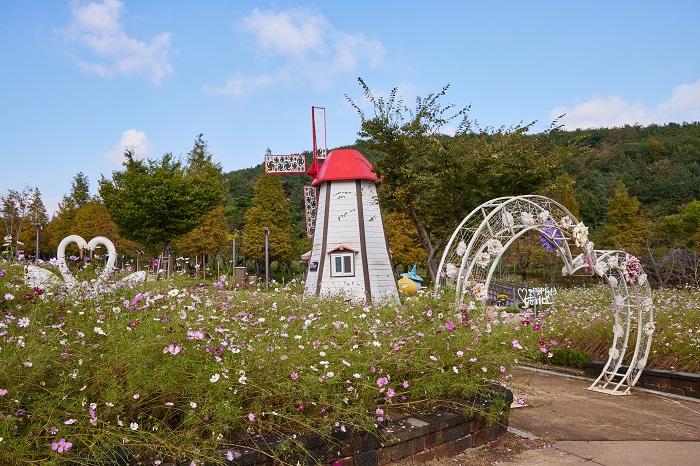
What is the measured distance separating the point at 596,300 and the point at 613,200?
26958 millimetres

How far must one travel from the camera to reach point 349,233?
1842 cm

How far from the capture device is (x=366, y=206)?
1869 centimetres

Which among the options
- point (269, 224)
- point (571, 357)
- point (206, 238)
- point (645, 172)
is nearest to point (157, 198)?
point (206, 238)

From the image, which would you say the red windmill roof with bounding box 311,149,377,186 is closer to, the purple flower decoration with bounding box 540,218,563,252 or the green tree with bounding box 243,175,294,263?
the purple flower decoration with bounding box 540,218,563,252

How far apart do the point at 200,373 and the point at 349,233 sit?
15290 millimetres

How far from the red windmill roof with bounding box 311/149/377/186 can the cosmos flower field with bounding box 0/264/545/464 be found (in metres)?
13.8

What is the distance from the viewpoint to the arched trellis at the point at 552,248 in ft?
19.2

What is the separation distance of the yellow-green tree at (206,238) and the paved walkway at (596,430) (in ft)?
102

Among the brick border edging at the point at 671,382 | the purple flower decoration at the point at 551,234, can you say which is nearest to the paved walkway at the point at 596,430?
the brick border edging at the point at 671,382

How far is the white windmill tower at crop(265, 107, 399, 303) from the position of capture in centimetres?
1820

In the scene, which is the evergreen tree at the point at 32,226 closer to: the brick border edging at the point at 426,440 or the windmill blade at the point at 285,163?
the windmill blade at the point at 285,163

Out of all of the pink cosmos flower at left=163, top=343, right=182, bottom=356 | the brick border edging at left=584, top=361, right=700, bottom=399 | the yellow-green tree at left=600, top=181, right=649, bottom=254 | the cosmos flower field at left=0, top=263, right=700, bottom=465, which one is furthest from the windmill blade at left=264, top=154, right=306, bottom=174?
the yellow-green tree at left=600, top=181, right=649, bottom=254

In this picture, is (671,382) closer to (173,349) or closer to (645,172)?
(173,349)

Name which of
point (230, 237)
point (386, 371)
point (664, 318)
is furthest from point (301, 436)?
point (230, 237)
